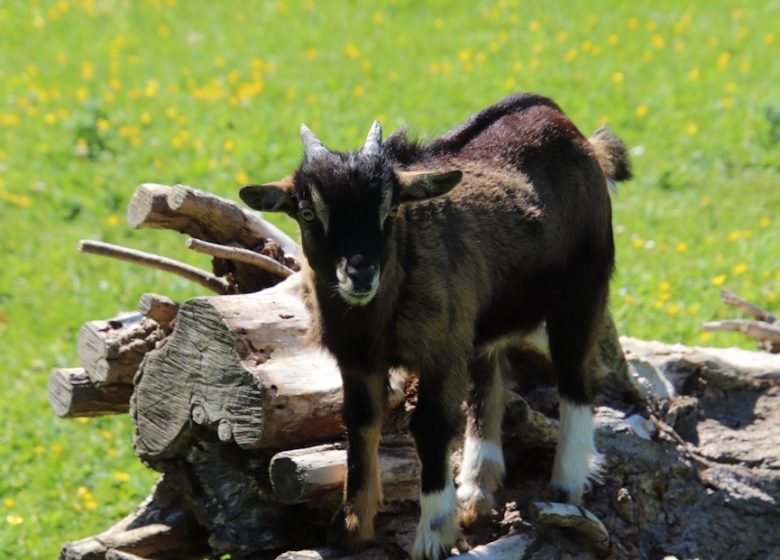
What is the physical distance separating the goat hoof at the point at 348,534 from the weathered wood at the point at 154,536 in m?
0.90

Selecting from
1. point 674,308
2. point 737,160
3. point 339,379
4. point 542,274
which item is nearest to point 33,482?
point 339,379

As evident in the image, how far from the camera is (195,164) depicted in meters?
11.4

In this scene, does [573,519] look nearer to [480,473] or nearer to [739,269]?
[480,473]

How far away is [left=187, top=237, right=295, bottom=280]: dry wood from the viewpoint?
591cm

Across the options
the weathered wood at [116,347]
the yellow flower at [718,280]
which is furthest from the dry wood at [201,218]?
the yellow flower at [718,280]

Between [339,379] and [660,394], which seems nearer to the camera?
[339,379]

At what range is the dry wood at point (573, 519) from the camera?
525 cm

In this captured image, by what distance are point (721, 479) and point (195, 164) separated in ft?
22.1

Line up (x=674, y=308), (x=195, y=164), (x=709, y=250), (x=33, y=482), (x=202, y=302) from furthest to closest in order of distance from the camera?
(x=195, y=164) → (x=709, y=250) → (x=674, y=308) → (x=33, y=482) → (x=202, y=302)

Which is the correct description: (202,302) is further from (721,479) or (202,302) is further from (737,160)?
(737,160)

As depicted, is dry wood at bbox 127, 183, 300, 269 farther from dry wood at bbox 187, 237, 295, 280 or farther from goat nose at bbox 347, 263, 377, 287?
goat nose at bbox 347, 263, 377, 287

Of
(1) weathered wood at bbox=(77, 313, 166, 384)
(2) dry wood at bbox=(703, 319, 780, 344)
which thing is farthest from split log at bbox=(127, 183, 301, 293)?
(2) dry wood at bbox=(703, 319, 780, 344)

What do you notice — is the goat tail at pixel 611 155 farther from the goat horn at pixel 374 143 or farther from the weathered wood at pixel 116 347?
the weathered wood at pixel 116 347

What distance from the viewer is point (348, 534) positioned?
200 inches
